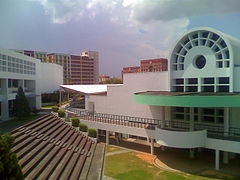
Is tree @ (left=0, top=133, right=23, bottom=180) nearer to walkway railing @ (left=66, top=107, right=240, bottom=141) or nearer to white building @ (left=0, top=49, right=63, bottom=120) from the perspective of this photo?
walkway railing @ (left=66, top=107, right=240, bottom=141)

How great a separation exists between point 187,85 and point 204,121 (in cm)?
379

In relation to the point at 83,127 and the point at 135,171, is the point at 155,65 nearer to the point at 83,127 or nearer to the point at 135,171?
the point at 83,127

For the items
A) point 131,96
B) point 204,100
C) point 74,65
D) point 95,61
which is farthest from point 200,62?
point 95,61

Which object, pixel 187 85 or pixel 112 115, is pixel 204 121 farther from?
pixel 112 115

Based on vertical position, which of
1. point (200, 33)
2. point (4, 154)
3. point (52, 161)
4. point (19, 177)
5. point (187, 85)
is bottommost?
point (52, 161)

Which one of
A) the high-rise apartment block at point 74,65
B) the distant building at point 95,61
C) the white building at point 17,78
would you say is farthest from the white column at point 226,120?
the distant building at point 95,61

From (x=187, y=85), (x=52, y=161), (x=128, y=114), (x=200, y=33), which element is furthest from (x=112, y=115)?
(x=200, y=33)

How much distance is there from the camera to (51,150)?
607 inches

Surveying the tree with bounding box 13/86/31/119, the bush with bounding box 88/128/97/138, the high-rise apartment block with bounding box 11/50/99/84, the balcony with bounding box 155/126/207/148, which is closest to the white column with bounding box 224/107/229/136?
the balcony with bounding box 155/126/207/148

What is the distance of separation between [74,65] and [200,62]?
284 ft

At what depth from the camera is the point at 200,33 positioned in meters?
18.7

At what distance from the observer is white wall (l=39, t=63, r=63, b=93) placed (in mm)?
46709

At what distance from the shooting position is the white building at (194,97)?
1531 centimetres

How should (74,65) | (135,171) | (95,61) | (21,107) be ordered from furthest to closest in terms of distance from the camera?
(95,61) < (74,65) < (21,107) < (135,171)
